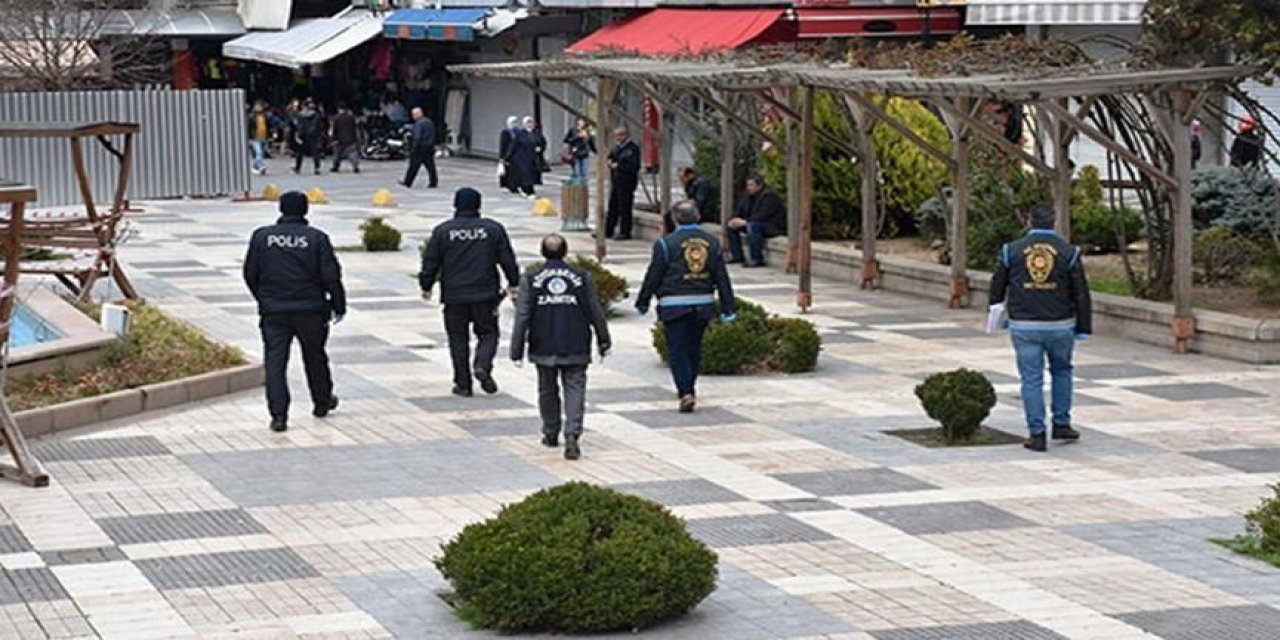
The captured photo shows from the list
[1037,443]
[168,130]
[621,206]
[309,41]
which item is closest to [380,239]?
[621,206]

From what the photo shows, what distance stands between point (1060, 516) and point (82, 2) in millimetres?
39616

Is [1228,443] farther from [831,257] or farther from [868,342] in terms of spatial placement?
[831,257]

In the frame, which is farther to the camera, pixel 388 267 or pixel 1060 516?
pixel 388 267

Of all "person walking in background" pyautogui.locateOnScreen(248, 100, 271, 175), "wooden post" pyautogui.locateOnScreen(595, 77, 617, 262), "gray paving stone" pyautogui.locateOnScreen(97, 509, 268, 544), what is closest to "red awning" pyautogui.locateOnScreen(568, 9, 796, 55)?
"person walking in background" pyautogui.locateOnScreen(248, 100, 271, 175)

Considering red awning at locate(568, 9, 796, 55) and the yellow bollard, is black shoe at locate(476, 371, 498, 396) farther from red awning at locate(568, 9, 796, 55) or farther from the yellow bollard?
the yellow bollard

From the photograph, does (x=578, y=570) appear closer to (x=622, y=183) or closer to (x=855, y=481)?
(x=855, y=481)

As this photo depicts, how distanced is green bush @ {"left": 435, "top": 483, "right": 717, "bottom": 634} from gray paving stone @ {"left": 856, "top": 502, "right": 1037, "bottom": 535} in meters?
2.47

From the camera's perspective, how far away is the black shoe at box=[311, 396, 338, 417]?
56.4 ft

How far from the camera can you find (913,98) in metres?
24.5

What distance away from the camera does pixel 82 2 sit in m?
49.7

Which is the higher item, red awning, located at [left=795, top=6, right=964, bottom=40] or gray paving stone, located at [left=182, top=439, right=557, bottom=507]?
red awning, located at [left=795, top=6, right=964, bottom=40]

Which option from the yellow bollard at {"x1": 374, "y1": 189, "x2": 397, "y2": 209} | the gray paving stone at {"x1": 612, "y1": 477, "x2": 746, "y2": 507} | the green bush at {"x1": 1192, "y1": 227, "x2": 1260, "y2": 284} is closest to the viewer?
the gray paving stone at {"x1": 612, "y1": 477, "x2": 746, "y2": 507}

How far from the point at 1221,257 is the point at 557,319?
34.9 feet

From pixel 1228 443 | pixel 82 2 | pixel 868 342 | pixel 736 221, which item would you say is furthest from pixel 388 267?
pixel 82 2
